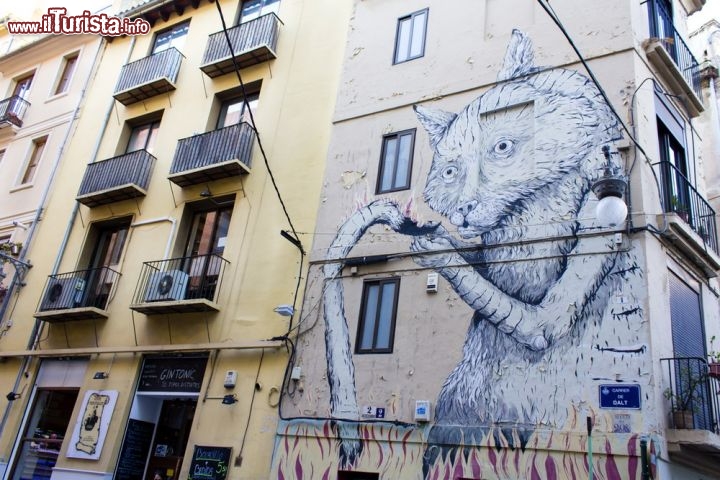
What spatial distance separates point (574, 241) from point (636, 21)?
4.56 m

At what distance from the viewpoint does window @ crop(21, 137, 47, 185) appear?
69.4 ft

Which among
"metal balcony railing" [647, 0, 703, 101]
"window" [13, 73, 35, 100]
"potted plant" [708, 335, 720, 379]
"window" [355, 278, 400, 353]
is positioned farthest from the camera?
"window" [13, 73, 35, 100]

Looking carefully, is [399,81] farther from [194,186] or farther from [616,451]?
[616,451]

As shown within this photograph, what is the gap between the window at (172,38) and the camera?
19.9 m

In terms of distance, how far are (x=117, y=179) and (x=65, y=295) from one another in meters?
3.31

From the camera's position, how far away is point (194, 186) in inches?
646

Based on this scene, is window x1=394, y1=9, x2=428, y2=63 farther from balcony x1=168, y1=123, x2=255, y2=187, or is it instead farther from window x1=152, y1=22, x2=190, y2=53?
window x1=152, y1=22, x2=190, y2=53

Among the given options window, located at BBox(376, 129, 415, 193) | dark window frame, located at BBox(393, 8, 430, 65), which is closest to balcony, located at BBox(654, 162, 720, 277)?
window, located at BBox(376, 129, 415, 193)

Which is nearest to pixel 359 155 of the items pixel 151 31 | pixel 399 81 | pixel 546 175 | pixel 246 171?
pixel 399 81

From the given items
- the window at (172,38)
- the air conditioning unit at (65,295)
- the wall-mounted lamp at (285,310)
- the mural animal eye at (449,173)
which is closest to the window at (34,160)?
the window at (172,38)

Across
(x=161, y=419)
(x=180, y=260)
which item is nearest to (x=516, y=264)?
(x=180, y=260)

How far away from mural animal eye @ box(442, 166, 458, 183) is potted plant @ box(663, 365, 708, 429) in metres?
5.13

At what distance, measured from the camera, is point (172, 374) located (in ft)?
47.7

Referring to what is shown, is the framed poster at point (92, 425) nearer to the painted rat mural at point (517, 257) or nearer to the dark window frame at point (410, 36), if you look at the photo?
the painted rat mural at point (517, 257)
